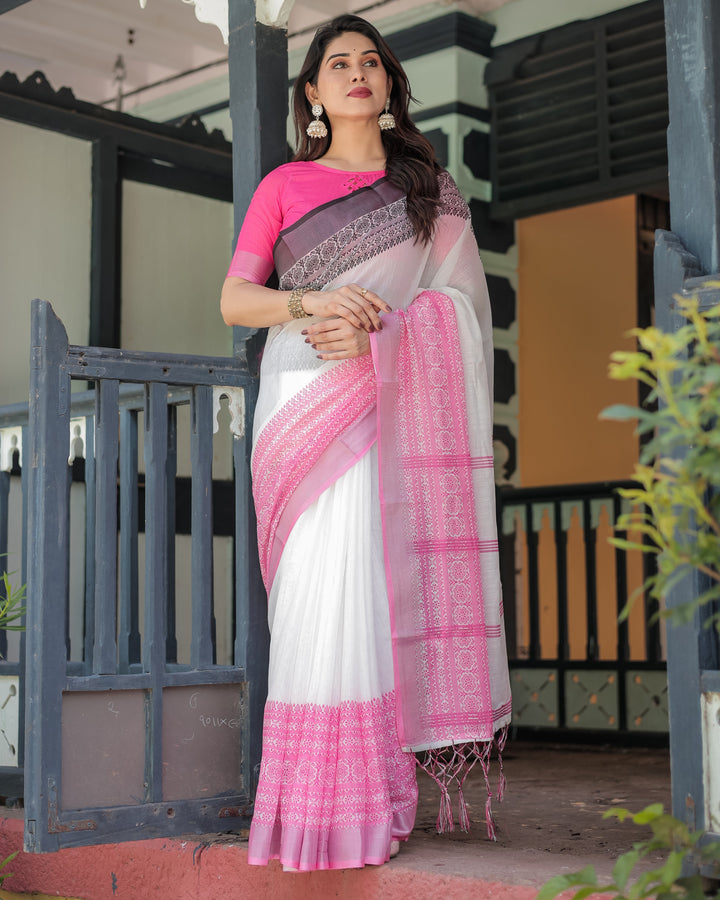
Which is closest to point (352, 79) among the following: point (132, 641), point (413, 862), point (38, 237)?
point (132, 641)

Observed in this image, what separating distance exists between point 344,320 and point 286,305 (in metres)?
0.17

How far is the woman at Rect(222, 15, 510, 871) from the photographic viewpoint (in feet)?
8.95

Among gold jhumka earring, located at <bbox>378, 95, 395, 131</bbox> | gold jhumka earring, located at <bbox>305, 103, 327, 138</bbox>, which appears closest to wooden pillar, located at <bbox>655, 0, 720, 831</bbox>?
gold jhumka earring, located at <bbox>378, 95, 395, 131</bbox>

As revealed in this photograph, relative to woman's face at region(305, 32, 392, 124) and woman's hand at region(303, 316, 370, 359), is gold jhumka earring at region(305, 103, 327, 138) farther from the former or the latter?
woman's hand at region(303, 316, 370, 359)

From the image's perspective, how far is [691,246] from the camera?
Result: 250 cm

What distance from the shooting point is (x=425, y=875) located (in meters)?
2.57

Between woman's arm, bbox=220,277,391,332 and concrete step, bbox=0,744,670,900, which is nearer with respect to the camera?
concrete step, bbox=0,744,670,900

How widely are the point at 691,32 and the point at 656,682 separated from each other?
3.56 m

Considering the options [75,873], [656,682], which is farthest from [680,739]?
[656,682]

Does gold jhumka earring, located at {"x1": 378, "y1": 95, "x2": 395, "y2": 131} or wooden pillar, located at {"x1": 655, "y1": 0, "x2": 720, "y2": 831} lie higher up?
gold jhumka earring, located at {"x1": 378, "y1": 95, "x2": 395, "y2": 131}

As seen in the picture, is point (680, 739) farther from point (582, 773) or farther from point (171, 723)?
point (582, 773)

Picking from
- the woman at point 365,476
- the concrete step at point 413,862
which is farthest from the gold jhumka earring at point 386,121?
the concrete step at point 413,862

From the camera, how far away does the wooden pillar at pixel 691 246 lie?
234cm

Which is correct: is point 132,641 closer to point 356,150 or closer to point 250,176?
point 250,176
